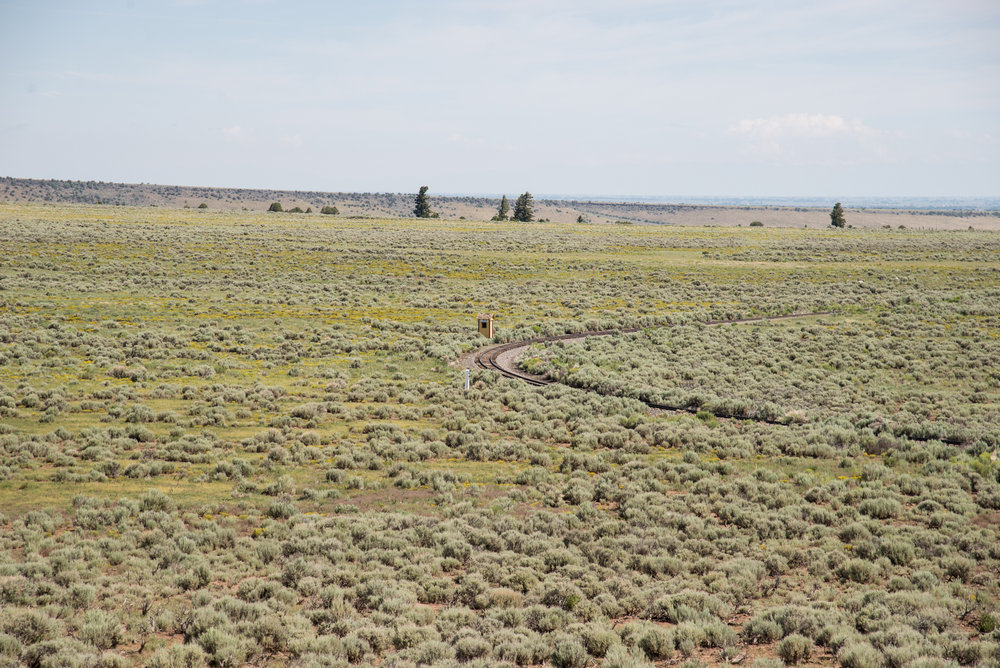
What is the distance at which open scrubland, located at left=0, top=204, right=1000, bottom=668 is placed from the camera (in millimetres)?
10273

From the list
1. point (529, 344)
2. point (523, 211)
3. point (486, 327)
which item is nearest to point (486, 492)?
point (486, 327)

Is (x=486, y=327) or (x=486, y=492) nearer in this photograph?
(x=486, y=492)

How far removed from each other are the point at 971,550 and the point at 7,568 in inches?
671

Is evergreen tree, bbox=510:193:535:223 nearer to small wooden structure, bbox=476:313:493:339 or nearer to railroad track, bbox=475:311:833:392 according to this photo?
railroad track, bbox=475:311:833:392

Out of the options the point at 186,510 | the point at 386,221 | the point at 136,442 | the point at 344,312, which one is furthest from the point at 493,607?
the point at 386,221

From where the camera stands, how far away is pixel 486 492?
54.7 ft

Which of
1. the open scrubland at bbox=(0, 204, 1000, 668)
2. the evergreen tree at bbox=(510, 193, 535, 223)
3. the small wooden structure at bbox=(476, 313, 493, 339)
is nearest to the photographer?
the open scrubland at bbox=(0, 204, 1000, 668)

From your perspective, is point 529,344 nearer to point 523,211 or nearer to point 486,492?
point 486,492

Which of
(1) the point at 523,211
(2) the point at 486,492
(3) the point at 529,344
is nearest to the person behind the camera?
(2) the point at 486,492

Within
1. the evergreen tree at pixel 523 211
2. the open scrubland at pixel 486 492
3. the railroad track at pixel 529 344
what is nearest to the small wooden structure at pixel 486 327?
the railroad track at pixel 529 344

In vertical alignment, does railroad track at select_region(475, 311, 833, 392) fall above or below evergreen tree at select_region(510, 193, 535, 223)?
below

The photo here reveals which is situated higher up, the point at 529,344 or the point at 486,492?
the point at 529,344

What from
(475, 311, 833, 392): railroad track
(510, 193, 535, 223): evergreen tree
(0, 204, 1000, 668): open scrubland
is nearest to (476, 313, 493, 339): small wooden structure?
(475, 311, 833, 392): railroad track

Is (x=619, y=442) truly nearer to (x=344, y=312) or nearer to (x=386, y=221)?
(x=344, y=312)
